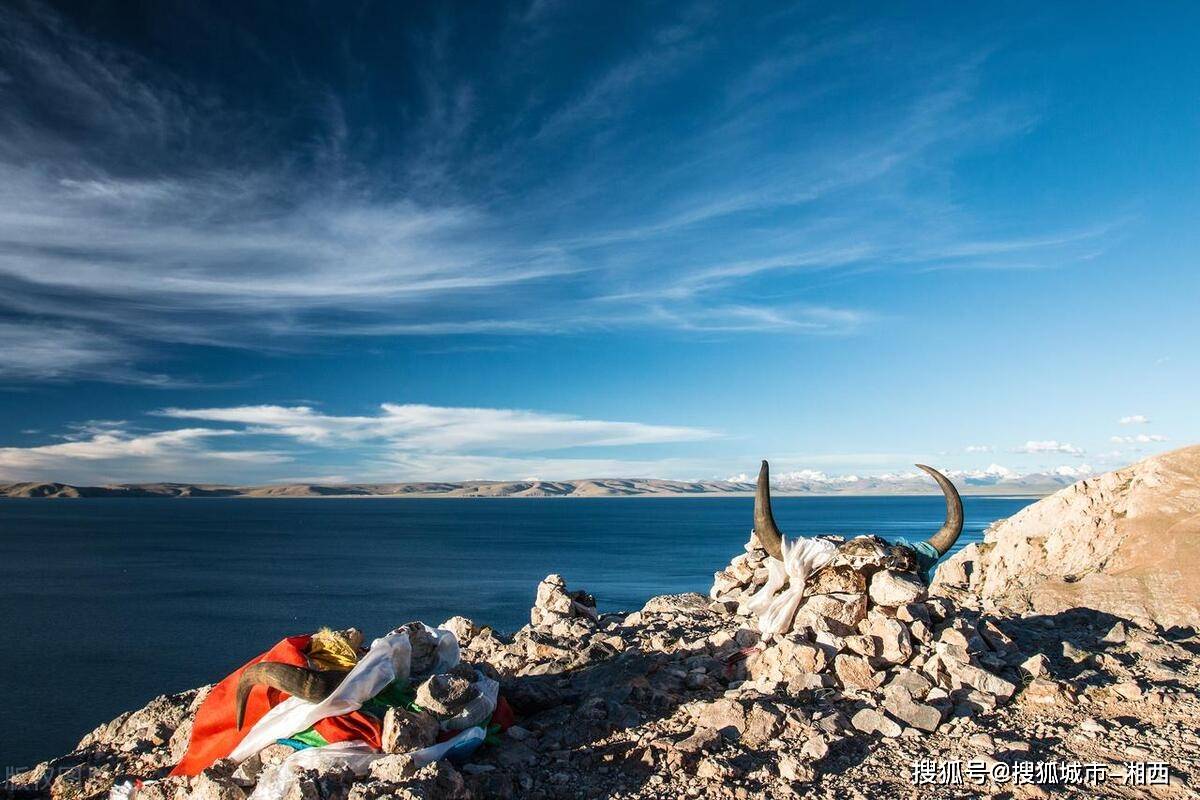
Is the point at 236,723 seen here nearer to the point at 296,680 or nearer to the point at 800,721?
the point at 296,680

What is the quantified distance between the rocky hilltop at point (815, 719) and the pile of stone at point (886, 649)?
0.02 metres

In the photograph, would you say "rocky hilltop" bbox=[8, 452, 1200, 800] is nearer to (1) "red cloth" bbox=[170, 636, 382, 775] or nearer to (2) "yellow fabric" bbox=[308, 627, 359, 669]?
(1) "red cloth" bbox=[170, 636, 382, 775]

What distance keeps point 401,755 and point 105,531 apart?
135m

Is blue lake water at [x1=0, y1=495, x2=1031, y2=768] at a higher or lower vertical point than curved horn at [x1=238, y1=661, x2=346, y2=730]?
lower

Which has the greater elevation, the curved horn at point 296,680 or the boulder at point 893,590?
→ the boulder at point 893,590

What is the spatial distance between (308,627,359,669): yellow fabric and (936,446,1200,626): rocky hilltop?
10.7 meters

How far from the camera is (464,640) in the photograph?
11789 millimetres

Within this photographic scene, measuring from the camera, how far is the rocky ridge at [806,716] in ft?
21.0

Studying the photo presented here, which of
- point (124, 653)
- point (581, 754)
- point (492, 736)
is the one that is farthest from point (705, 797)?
point (124, 653)

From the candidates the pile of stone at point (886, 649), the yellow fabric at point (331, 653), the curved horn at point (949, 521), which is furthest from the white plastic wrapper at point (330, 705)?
the curved horn at point (949, 521)

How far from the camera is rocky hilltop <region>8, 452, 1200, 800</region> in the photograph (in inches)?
252

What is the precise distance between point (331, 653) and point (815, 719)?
15.6 feet

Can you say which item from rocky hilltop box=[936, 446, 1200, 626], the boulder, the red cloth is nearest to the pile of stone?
the boulder

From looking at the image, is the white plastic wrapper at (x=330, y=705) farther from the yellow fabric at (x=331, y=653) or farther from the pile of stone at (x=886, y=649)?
→ the pile of stone at (x=886, y=649)
